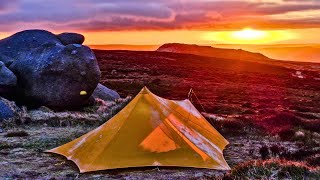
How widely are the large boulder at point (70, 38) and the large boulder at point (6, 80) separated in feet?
24.4

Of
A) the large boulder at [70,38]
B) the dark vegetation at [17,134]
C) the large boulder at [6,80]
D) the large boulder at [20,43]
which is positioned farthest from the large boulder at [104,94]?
the dark vegetation at [17,134]

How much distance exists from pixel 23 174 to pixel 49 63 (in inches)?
667

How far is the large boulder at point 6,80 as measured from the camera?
3091cm

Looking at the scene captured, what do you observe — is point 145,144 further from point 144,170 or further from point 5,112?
point 5,112

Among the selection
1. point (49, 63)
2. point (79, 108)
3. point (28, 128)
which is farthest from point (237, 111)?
point (28, 128)

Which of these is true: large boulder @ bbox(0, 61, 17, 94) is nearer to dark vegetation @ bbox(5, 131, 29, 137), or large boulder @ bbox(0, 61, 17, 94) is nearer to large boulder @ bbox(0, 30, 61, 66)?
large boulder @ bbox(0, 30, 61, 66)

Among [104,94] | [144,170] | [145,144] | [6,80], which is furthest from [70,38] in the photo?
[144,170]

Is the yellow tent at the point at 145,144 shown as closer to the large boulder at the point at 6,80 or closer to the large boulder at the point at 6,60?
the large boulder at the point at 6,80

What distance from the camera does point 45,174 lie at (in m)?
15.5

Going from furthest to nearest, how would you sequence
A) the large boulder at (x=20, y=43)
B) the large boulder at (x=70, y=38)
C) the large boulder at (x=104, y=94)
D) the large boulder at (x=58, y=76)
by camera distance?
the large boulder at (x=104, y=94), the large boulder at (x=70, y=38), the large boulder at (x=20, y=43), the large boulder at (x=58, y=76)

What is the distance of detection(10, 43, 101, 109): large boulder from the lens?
3139 cm

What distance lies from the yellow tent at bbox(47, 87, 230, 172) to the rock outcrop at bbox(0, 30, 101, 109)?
43.5ft

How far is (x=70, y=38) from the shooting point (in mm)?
38625

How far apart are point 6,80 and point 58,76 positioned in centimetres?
357
